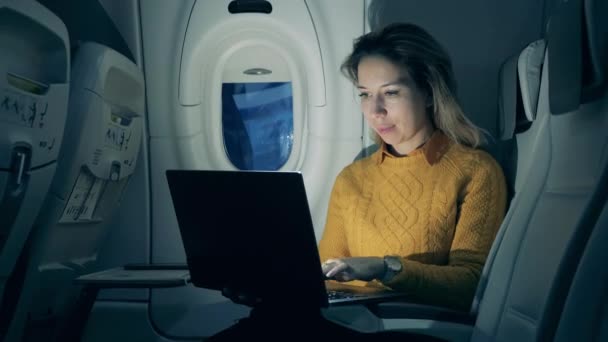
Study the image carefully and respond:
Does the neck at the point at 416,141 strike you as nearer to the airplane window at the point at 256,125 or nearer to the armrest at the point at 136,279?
the airplane window at the point at 256,125

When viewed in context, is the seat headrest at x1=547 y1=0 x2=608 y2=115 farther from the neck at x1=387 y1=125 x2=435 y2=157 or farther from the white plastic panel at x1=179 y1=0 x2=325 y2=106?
the white plastic panel at x1=179 y1=0 x2=325 y2=106

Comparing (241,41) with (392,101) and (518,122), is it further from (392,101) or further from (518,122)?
(518,122)

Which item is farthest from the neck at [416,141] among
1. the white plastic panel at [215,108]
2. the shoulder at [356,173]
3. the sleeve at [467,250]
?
the white plastic panel at [215,108]

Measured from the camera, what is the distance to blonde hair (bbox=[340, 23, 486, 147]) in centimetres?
169

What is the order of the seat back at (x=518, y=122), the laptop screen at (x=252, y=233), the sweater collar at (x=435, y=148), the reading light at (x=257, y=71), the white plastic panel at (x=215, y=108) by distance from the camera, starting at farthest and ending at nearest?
1. the reading light at (x=257, y=71)
2. the white plastic panel at (x=215, y=108)
3. the sweater collar at (x=435, y=148)
4. the seat back at (x=518, y=122)
5. the laptop screen at (x=252, y=233)

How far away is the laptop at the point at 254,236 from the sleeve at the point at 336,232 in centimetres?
51

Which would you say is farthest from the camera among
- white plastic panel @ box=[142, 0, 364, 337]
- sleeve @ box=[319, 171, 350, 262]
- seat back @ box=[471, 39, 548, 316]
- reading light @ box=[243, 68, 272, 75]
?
reading light @ box=[243, 68, 272, 75]

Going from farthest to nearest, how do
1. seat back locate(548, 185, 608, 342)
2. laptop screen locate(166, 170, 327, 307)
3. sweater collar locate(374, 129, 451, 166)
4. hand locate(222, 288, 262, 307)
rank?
1. sweater collar locate(374, 129, 451, 166)
2. hand locate(222, 288, 262, 307)
3. laptop screen locate(166, 170, 327, 307)
4. seat back locate(548, 185, 608, 342)

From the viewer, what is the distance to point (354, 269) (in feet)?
4.30

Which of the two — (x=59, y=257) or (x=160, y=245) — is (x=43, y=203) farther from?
(x=160, y=245)

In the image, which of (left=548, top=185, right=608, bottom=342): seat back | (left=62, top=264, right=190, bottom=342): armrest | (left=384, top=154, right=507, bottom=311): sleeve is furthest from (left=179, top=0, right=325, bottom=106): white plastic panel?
(left=548, top=185, right=608, bottom=342): seat back

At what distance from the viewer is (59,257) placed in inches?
71.8

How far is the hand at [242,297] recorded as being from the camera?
1.23 metres

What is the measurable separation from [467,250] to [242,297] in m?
0.65
